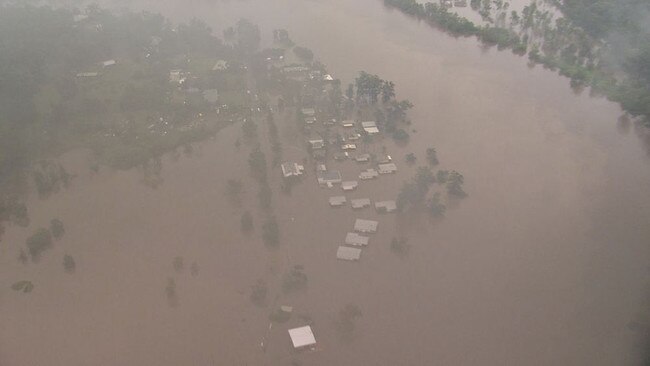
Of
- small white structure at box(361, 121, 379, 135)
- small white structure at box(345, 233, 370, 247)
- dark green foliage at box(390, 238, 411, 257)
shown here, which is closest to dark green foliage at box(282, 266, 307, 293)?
small white structure at box(345, 233, 370, 247)

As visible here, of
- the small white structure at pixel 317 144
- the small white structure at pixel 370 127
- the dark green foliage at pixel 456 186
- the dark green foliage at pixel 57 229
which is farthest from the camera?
the small white structure at pixel 370 127

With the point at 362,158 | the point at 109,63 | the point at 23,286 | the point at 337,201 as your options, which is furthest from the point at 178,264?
the point at 109,63

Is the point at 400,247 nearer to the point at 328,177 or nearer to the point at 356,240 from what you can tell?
the point at 356,240

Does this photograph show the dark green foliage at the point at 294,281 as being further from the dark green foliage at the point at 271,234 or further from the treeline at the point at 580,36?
the treeline at the point at 580,36

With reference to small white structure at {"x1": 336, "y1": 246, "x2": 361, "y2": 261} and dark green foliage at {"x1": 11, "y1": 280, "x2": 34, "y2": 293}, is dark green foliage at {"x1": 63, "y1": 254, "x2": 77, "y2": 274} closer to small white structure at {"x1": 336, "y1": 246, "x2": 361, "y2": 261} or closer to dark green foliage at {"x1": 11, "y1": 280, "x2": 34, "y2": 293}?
dark green foliage at {"x1": 11, "y1": 280, "x2": 34, "y2": 293}

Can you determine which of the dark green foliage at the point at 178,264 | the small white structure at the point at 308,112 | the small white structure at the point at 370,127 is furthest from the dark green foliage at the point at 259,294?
the small white structure at the point at 308,112

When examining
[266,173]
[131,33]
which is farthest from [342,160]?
[131,33]

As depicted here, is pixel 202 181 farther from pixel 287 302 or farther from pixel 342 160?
pixel 287 302
